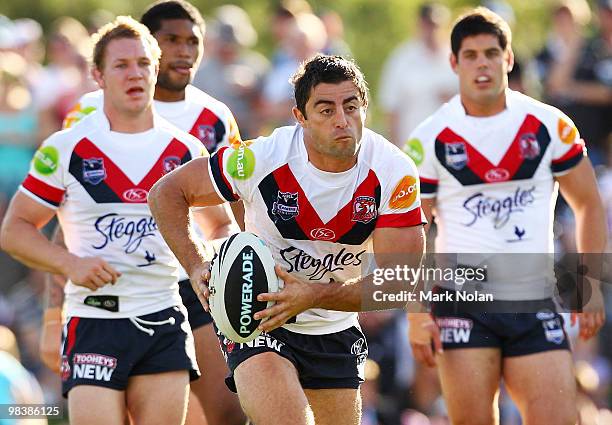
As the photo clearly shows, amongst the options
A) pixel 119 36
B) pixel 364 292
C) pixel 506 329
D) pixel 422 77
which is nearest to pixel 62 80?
pixel 422 77

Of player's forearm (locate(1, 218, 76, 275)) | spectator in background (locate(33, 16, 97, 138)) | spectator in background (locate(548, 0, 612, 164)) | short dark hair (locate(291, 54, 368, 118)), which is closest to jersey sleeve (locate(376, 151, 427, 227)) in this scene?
short dark hair (locate(291, 54, 368, 118))

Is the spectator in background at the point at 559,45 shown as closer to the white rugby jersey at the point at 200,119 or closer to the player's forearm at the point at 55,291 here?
the white rugby jersey at the point at 200,119

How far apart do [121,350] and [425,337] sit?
6.39 feet

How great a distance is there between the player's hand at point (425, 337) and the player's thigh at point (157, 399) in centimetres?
157

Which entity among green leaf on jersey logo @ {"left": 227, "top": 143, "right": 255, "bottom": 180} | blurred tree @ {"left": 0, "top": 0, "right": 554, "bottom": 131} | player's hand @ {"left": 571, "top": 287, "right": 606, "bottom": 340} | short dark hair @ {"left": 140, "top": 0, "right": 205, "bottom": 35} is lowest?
player's hand @ {"left": 571, "top": 287, "right": 606, "bottom": 340}

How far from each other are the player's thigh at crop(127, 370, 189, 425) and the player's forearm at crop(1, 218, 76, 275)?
79 centimetres

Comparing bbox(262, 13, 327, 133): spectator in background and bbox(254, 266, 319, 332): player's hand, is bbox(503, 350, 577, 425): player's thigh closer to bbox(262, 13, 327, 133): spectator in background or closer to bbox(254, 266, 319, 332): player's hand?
bbox(254, 266, 319, 332): player's hand

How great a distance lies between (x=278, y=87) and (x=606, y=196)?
3.52m

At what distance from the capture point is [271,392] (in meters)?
6.95

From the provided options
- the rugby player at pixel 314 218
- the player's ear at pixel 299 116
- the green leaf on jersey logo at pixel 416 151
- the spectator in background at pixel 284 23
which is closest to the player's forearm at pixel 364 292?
the rugby player at pixel 314 218

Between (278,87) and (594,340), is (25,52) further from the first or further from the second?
(594,340)

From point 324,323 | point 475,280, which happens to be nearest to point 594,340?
point 475,280

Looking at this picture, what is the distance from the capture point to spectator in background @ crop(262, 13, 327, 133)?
43.1ft

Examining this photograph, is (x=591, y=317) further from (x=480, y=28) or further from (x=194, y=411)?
(x=194, y=411)
